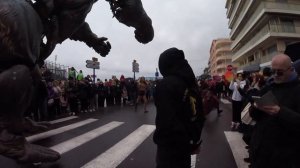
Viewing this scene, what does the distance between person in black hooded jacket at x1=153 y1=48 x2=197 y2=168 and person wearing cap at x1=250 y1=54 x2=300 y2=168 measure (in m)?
0.62

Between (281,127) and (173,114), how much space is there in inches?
35.6

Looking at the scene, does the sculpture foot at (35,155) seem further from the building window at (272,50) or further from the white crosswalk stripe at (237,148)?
the building window at (272,50)

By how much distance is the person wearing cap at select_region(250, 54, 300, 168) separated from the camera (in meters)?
2.41

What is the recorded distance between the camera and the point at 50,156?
2.06 metres

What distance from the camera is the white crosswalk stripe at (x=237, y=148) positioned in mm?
4863

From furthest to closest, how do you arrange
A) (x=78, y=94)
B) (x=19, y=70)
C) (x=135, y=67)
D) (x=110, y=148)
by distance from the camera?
(x=135, y=67) < (x=78, y=94) < (x=110, y=148) < (x=19, y=70)

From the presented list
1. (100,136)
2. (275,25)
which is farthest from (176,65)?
(275,25)

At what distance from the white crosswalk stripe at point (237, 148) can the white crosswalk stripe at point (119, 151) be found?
6.09 feet

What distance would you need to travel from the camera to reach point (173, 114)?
2.46m

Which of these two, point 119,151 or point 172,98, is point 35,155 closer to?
point 172,98

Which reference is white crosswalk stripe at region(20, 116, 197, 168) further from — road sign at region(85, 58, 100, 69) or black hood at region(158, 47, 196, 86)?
road sign at region(85, 58, 100, 69)

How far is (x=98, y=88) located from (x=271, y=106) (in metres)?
14.4

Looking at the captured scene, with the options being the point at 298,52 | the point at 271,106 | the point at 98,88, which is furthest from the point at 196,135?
the point at 98,88

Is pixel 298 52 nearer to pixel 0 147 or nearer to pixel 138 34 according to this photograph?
pixel 138 34
